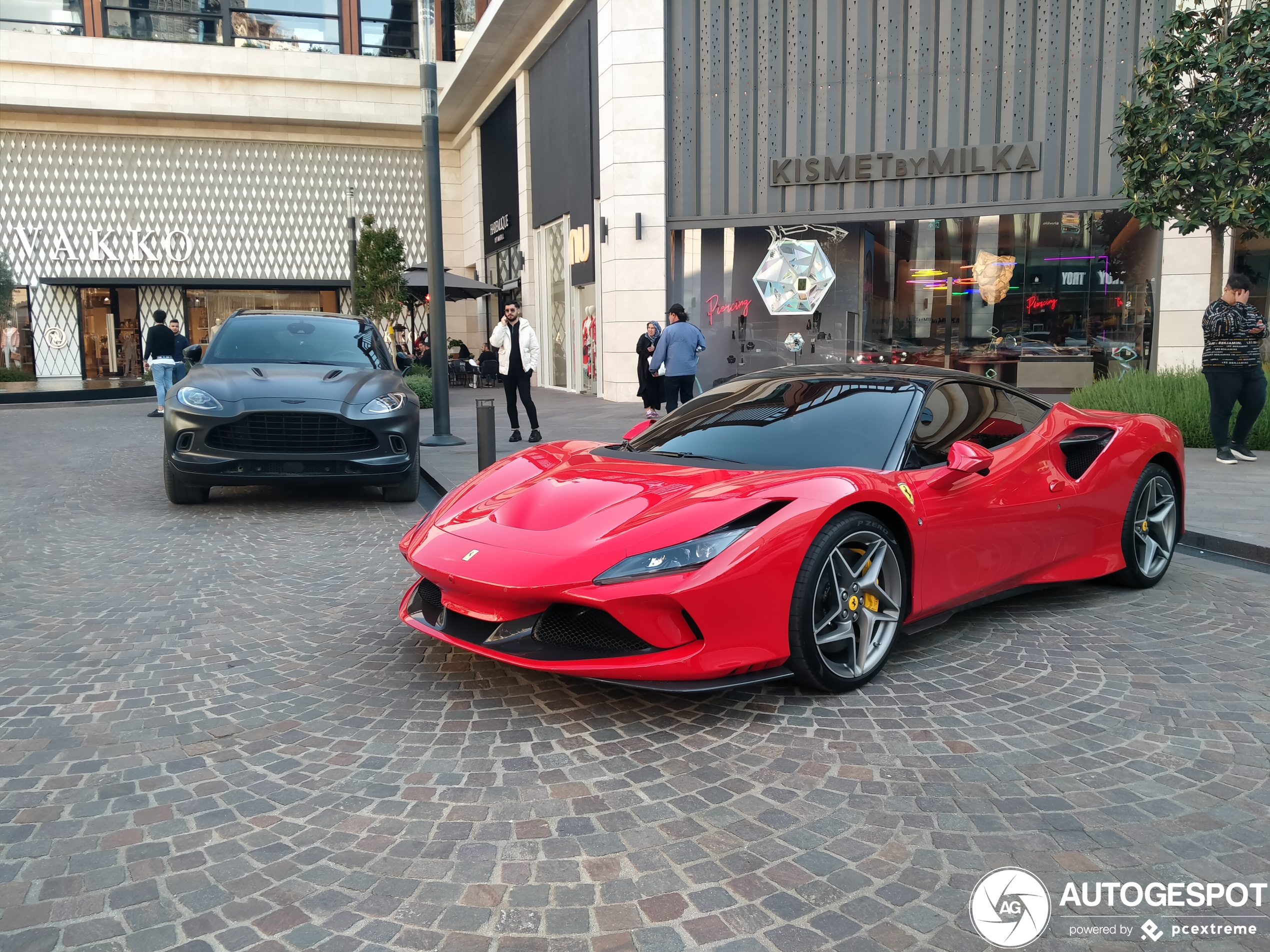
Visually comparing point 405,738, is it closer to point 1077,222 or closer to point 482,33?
point 1077,222

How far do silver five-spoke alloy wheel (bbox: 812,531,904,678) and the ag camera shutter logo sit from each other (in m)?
1.19

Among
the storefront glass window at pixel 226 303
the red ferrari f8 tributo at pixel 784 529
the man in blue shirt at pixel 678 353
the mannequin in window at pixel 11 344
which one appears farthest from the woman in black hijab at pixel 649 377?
the mannequin in window at pixel 11 344

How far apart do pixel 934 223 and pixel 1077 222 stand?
7.87ft

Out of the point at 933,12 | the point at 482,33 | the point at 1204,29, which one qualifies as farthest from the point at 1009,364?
the point at 482,33

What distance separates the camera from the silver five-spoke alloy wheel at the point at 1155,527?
16.7 feet

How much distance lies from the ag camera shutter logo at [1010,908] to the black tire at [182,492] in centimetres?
687

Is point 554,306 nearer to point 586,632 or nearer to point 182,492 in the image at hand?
point 182,492

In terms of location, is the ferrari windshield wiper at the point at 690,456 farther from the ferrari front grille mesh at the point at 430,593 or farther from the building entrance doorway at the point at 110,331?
the building entrance doorway at the point at 110,331

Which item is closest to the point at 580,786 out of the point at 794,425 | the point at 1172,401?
the point at 794,425

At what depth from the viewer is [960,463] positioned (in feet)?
13.0

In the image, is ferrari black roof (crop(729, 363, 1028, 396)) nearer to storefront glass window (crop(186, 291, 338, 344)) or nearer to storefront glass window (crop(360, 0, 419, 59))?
storefront glass window (crop(186, 291, 338, 344))

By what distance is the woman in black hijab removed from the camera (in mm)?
14156

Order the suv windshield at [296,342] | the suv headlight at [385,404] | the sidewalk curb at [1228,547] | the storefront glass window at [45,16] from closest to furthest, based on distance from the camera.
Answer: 1. the sidewalk curb at [1228,547]
2. the suv headlight at [385,404]
3. the suv windshield at [296,342]
4. the storefront glass window at [45,16]

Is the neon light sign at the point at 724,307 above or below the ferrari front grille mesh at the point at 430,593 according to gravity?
above
